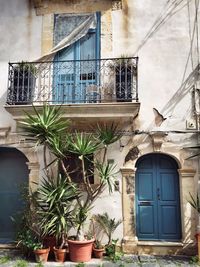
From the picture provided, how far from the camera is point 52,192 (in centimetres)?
607

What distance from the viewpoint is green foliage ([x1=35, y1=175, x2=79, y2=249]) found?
5.97m

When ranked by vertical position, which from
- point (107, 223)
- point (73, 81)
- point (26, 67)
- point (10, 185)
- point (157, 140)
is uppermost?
point (26, 67)

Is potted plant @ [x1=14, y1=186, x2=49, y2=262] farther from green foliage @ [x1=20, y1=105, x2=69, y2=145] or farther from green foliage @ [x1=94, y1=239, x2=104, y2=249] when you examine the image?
green foliage @ [x1=20, y1=105, x2=69, y2=145]

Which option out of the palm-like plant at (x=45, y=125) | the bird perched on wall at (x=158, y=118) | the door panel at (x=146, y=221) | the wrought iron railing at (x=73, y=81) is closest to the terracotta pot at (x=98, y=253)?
the door panel at (x=146, y=221)

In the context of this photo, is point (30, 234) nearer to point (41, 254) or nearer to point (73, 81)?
point (41, 254)

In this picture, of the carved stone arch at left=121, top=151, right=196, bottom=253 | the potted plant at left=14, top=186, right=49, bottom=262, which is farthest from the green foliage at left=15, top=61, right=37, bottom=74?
the carved stone arch at left=121, top=151, right=196, bottom=253

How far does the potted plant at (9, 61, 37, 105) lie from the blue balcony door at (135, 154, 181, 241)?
3166mm

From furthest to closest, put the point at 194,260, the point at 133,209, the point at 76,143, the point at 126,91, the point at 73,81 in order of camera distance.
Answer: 1. the point at 73,81
2. the point at 126,91
3. the point at 133,209
4. the point at 76,143
5. the point at 194,260

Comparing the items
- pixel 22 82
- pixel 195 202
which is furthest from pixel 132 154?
pixel 22 82

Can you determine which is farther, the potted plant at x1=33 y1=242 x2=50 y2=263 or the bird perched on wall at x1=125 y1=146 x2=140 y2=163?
the bird perched on wall at x1=125 y1=146 x2=140 y2=163

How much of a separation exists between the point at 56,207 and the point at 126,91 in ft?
10.0

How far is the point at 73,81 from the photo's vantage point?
7.38m

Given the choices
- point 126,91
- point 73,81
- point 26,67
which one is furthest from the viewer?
point 73,81

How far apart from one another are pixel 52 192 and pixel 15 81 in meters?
2.93
